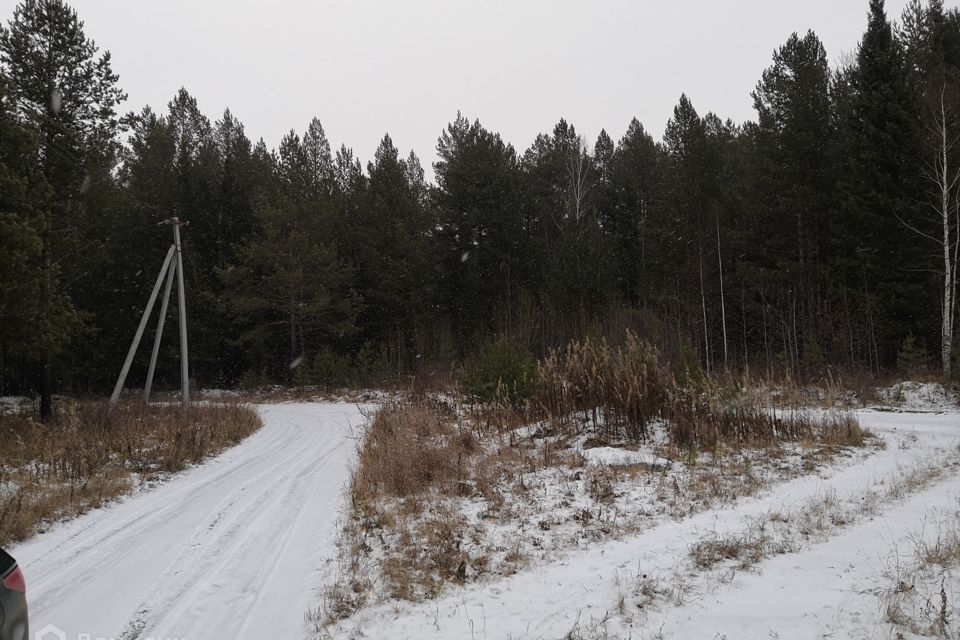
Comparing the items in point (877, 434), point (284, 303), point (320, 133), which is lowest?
point (877, 434)

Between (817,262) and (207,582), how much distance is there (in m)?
28.1

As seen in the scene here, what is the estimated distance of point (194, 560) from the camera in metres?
5.02

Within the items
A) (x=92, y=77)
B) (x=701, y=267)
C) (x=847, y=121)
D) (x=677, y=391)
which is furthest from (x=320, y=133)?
(x=677, y=391)

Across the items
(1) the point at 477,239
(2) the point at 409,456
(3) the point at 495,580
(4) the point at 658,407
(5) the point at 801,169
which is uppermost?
(5) the point at 801,169

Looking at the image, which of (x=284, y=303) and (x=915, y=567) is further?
(x=284, y=303)

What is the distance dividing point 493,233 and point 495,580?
94.0ft

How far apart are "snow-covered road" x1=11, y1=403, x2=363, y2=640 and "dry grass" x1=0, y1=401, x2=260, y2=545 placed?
1.29 ft

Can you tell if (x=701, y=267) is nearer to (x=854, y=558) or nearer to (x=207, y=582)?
(x=854, y=558)

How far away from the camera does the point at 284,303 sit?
105 feet

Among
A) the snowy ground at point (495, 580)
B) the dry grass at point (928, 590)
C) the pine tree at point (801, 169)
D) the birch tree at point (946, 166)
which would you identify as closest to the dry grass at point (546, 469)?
the snowy ground at point (495, 580)

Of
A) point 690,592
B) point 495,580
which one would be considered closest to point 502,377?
point 495,580

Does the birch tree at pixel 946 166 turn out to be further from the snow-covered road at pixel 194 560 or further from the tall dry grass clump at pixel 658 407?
the snow-covered road at pixel 194 560

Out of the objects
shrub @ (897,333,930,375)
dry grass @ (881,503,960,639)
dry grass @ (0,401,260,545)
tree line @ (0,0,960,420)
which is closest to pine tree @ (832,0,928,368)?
tree line @ (0,0,960,420)

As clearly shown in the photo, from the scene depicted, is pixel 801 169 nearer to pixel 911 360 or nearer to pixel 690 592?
pixel 911 360
